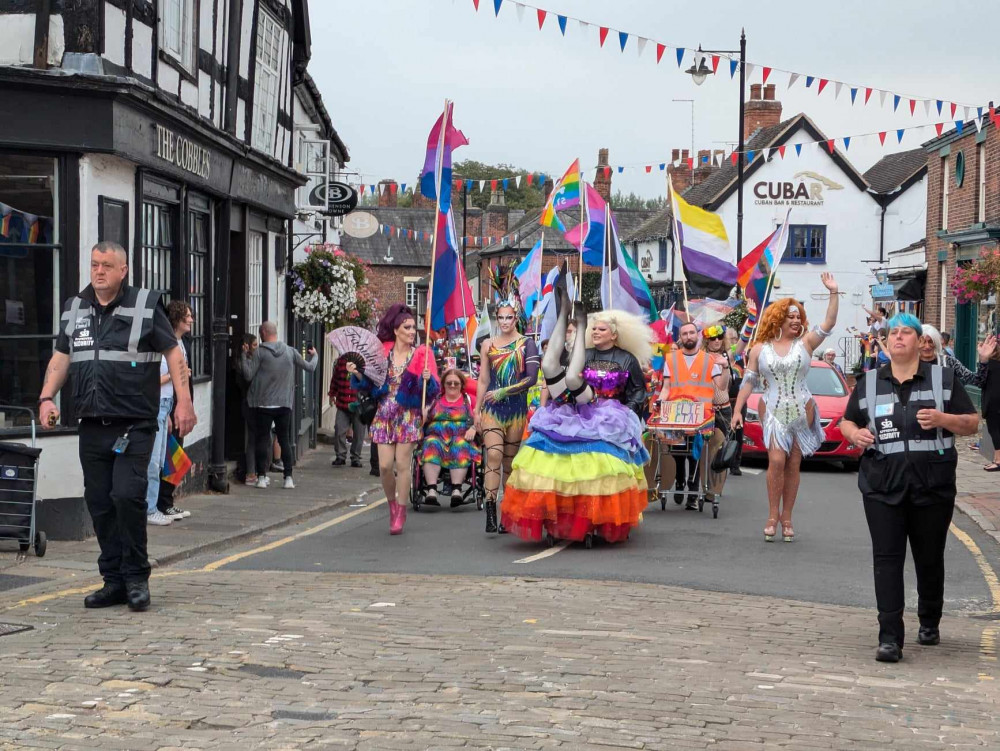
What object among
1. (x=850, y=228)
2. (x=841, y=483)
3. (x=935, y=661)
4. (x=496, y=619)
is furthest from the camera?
(x=850, y=228)

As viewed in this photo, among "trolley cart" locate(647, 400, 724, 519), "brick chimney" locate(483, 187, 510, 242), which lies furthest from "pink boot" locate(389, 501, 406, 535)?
"brick chimney" locate(483, 187, 510, 242)

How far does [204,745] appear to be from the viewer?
5.23 meters

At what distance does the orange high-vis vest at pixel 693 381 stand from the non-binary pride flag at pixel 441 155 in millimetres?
2812

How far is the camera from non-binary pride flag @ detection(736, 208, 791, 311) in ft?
54.4

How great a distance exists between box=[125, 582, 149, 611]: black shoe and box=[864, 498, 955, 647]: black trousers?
4.08 meters

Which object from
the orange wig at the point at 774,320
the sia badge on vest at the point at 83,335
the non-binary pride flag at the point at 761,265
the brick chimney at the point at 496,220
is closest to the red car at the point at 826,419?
the non-binary pride flag at the point at 761,265

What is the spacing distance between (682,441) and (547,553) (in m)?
3.26

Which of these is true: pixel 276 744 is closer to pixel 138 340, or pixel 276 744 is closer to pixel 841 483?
Result: pixel 138 340

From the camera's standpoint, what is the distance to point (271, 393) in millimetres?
15812

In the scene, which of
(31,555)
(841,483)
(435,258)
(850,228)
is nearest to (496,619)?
(31,555)

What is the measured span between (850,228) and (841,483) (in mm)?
39114

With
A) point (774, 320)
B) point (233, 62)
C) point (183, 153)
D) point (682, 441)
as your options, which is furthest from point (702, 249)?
point (183, 153)

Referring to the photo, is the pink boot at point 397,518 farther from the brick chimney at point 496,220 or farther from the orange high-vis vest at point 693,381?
the brick chimney at point 496,220

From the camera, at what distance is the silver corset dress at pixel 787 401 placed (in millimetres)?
11227
